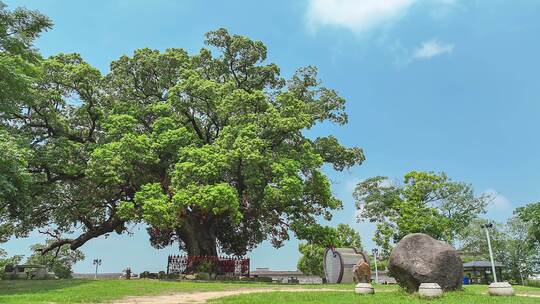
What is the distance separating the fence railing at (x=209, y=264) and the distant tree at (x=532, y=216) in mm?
21300

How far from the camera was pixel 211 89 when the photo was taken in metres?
25.1

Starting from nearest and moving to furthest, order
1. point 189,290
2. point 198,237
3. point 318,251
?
point 189,290 → point 198,237 → point 318,251

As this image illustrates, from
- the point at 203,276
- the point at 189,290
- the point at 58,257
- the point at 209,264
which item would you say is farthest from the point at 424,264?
the point at 58,257

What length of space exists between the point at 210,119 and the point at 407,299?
703 inches

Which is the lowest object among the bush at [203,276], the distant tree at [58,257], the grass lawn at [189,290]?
the grass lawn at [189,290]

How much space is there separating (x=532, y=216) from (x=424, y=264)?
80.2 ft

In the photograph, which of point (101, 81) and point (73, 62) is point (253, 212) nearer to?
point (101, 81)

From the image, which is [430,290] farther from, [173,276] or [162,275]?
[162,275]

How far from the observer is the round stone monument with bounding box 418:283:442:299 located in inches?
477

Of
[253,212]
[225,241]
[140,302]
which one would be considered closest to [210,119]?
[253,212]

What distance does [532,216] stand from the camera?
32.8 m

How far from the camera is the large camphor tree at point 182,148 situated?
891 inches

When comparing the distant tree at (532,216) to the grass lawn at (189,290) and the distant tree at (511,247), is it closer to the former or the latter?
the distant tree at (511,247)

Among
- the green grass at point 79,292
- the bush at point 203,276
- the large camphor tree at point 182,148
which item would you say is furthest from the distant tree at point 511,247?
the green grass at point 79,292
